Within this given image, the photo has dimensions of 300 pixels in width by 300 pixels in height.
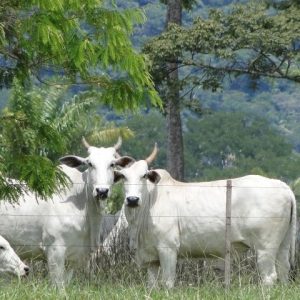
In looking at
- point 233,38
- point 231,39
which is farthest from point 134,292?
point 233,38

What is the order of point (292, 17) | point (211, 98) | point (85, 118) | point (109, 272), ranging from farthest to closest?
point (211, 98) → point (85, 118) → point (292, 17) → point (109, 272)

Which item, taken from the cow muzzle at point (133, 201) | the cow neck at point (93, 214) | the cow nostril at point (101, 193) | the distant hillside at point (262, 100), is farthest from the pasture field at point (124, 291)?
the distant hillside at point (262, 100)

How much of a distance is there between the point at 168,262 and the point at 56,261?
1.39m

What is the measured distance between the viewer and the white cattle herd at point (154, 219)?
53.5ft

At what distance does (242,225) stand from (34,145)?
4773mm

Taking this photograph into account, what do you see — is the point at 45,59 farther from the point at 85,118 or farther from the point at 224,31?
the point at 85,118

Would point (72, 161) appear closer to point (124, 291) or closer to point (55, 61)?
point (124, 291)

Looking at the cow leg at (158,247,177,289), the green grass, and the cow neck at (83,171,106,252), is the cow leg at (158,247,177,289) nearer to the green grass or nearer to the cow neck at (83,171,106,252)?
the cow neck at (83,171,106,252)

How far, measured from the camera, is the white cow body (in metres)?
16.5

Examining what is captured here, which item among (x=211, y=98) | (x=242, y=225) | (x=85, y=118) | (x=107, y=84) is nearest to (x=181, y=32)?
(x=242, y=225)

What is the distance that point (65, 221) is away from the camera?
16375 millimetres

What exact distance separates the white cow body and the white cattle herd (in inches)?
0.5

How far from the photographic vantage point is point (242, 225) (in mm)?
16703

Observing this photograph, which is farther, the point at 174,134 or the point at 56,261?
the point at 174,134
